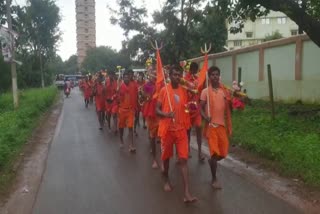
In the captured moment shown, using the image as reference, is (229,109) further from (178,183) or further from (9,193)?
(9,193)

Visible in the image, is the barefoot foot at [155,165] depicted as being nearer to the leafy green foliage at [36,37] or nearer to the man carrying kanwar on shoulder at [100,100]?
the man carrying kanwar on shoulder at [100,100]

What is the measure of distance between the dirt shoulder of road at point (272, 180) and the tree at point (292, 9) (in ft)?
11.6

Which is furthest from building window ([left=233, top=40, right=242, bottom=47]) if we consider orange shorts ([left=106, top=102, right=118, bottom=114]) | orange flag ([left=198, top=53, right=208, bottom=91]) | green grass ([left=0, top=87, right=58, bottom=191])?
orange flag ([left=198, top=53, right=208, bottom=91])

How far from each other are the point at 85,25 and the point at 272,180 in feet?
417

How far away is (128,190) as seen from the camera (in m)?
7.02

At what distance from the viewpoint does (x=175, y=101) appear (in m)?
6.64

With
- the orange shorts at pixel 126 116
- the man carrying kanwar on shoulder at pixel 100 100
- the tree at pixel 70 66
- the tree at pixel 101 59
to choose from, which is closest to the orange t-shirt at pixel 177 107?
the orange shorts at pixel 126 116

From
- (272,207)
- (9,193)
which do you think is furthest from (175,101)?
(9,193)

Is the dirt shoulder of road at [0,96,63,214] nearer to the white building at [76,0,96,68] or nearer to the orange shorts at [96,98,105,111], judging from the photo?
the orange shorts at [96,98,105,111]

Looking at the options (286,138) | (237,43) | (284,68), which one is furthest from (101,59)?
(286,138)

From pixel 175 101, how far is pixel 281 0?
19.2 ft

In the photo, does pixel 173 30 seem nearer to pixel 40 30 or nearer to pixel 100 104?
pixel 100 104

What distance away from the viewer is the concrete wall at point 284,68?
14352 millimetres

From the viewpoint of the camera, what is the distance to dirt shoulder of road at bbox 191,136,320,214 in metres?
6.37
